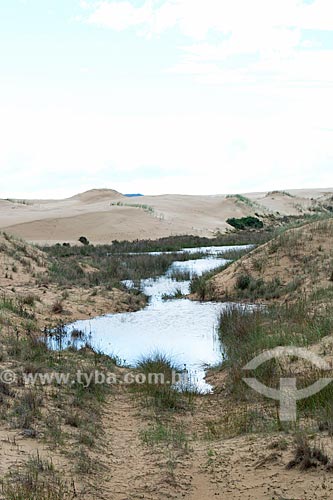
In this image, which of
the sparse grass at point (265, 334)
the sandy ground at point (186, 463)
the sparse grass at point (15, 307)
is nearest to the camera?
the sandy ground at point (186, 463)

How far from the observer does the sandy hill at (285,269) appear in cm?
1514

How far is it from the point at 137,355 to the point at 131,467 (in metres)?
4.79

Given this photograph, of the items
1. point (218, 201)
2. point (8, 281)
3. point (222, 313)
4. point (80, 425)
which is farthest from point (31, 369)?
point (218, 201)

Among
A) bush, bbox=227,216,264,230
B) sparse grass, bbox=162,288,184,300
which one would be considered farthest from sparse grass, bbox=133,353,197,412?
bush, bbox=227,216,264,230

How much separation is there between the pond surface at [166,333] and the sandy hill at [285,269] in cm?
112

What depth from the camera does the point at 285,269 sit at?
55.3ft

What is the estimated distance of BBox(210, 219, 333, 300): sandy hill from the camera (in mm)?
15139

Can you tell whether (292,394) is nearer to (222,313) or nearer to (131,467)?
(131,467)

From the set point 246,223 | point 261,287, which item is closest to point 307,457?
point 261,287

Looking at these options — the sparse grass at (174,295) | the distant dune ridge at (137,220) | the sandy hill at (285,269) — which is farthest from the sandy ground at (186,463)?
the distant dune ridge at (137,220)

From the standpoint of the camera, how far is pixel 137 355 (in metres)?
10.4

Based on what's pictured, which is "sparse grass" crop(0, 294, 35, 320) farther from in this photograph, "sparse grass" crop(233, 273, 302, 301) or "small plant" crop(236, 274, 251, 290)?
"small plant" crop(236, 274, 251, 290)

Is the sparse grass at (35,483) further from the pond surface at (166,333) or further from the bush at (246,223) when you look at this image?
the bush at (246,223)

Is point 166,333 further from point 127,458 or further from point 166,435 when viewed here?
point 127,458
